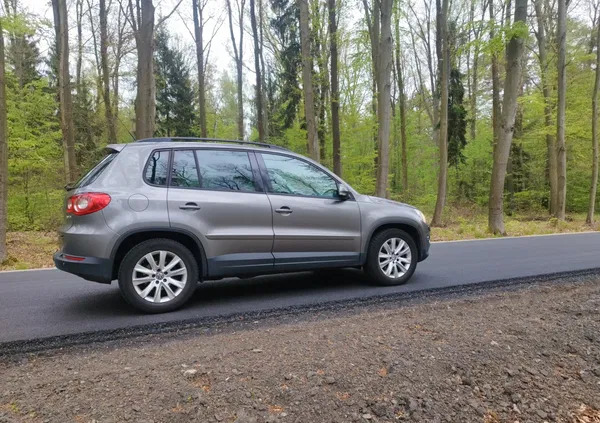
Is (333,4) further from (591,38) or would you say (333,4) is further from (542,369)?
(542,369)

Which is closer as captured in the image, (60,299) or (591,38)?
(60,299)

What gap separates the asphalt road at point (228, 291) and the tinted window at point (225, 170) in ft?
4.40

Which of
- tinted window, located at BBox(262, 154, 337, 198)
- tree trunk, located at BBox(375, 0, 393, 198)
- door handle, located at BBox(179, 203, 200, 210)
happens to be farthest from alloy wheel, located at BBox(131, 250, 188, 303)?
tree trunk, located at BBox(375, 0, 393, 198)

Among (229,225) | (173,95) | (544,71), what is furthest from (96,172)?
(173,95)

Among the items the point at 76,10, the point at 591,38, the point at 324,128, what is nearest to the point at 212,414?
the point at 324,128

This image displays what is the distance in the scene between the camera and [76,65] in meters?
21.2

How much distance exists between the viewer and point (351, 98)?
2253 centimetres

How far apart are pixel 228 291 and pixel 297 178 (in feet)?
5.55

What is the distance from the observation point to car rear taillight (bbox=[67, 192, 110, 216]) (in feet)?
12.0

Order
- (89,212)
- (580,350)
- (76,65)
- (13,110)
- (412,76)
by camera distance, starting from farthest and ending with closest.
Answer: (412,76) → (76,65) → (13,110) → (89,212) → (580,350)

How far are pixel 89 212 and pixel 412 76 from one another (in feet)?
91.4

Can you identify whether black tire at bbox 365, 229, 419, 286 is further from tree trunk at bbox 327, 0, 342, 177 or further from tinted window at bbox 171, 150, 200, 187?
tree trunk at bbox 327, 0, 342, 177

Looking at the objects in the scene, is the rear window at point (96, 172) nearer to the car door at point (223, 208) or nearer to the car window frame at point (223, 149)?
the car window frame at point (223, 149)

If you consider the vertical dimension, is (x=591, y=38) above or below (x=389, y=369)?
above
